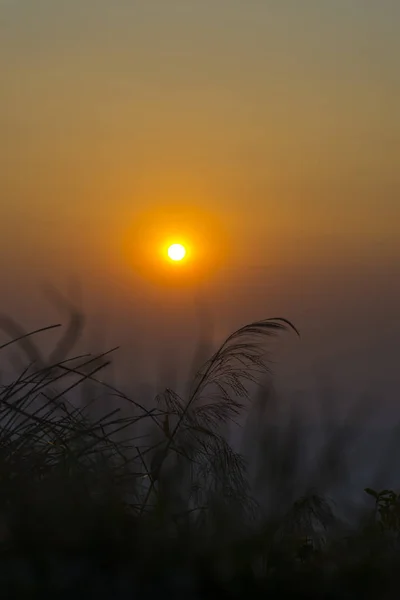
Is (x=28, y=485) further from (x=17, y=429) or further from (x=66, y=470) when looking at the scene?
(x=17, y=429)

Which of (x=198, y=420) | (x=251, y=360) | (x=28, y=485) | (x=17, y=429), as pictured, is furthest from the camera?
(x=251, y=360)

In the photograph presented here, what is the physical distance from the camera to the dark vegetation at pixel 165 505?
1.45 metres

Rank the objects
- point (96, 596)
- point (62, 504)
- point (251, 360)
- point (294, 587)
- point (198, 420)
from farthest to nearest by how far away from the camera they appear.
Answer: point (251, 360) → point (198, 420) → point (62, 504) → point (294, 587) → point (96, 596)

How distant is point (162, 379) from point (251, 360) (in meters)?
0.47

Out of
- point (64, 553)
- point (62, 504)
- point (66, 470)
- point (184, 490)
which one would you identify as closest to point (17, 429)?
point (66, 470)

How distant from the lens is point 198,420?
273 cm

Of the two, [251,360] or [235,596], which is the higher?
[251,360]

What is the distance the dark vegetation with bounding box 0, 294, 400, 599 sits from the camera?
4.77 ft

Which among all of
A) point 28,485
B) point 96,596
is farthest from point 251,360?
point 96,596

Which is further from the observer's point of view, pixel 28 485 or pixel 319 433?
pixel 319 433

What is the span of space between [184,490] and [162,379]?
0.68 m

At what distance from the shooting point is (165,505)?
5.96 feet

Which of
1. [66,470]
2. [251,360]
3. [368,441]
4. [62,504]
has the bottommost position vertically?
[62,504]

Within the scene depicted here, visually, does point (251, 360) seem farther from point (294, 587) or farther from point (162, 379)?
point (294, 587)
